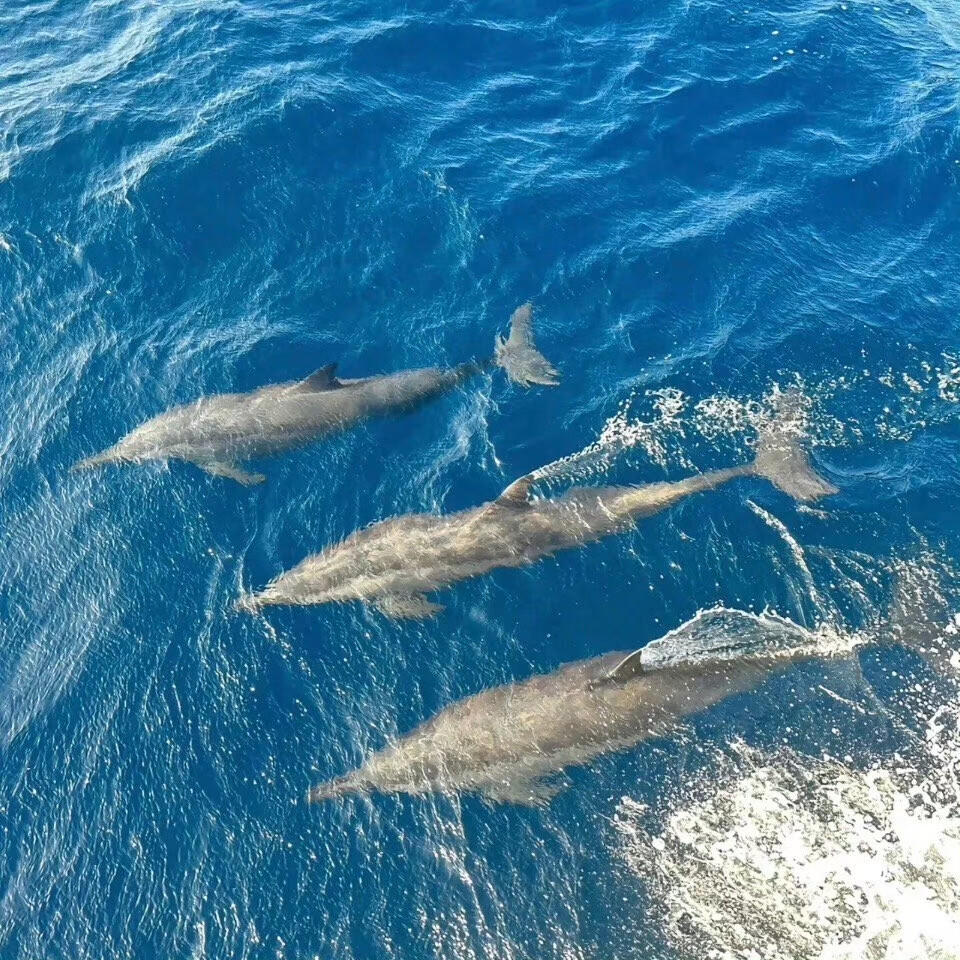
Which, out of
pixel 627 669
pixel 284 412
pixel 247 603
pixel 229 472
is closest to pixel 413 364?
pixel 284 412

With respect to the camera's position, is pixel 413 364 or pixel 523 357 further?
pixel 413 364

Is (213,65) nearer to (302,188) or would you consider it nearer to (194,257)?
(302,188)

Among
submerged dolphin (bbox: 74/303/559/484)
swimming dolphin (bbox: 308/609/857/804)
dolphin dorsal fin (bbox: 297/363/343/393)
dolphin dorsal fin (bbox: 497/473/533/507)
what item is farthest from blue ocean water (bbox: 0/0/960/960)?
dolphin dorsal fin (bbox: 497/473/533/507)

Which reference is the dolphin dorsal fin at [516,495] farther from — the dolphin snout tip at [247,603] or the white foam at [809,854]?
the white foam at [809,854]

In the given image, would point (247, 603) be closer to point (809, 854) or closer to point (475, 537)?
point (475, 537)

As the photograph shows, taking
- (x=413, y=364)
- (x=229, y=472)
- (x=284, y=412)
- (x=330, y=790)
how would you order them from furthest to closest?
(x=413, y=364), (x=284, y=412), (x=229, y=472), (x=330, y=790)

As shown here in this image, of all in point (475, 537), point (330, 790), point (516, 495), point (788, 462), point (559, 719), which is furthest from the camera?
point (788, 462)

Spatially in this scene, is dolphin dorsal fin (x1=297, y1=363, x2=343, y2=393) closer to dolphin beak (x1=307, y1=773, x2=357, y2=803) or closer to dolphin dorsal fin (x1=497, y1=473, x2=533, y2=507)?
dolphin dorsal fin (x1=497, y1=473, x2=533, y2=507)
